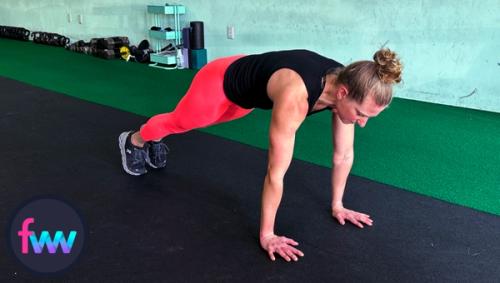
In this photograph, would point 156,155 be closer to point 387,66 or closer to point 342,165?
point 342,165

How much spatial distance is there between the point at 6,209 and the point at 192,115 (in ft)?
3.15

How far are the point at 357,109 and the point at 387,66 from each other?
0.56 ft

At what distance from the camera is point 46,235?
173cm

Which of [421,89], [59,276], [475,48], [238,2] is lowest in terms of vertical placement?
[59,276]

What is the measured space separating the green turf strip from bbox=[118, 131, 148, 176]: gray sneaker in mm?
786

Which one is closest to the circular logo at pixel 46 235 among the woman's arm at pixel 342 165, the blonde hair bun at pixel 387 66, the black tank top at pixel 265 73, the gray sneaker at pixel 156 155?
the gray sneaker at pixel 156 155

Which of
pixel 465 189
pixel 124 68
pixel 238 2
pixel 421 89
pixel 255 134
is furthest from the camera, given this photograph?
pixel 124 68

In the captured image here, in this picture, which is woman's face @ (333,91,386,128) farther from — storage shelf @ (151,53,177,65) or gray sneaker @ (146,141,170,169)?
storage shelf @ (151,53,177,65)

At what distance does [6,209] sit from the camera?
191 cm

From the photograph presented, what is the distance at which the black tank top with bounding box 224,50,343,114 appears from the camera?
1405 mm

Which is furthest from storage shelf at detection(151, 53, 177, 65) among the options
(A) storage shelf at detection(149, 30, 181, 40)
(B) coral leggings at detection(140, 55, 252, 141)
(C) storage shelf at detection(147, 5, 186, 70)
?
(B) coral leggings at detection(140, 55, 252, 141)

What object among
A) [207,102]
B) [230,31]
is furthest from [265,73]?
[230,31]

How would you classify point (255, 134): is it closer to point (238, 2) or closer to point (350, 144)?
point (350, 144)

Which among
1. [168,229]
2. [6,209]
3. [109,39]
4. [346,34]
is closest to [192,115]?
[168,229]
